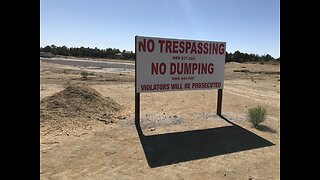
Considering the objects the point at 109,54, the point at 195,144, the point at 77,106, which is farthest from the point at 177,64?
the point at 109,54

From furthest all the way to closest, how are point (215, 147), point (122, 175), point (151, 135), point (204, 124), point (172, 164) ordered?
point (204, 124) → point (151, 135) → point (215, 147) → point (172, 164) → point (122, 175)

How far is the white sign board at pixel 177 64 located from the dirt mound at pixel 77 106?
174cm

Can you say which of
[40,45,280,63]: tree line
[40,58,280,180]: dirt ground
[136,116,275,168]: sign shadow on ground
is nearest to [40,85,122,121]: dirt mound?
[40,58,280,180]: dirt ground

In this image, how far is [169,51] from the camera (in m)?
9.60

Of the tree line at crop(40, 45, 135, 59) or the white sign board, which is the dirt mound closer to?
the white sign board

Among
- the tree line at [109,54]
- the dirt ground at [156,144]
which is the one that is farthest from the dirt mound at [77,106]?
the tree line at [109,54]

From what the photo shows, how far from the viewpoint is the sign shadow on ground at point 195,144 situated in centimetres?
646

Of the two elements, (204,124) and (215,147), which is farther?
(204,124)

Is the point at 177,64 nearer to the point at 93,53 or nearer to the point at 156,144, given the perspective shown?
the point at 156,144

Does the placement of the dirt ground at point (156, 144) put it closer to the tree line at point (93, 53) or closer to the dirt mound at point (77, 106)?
the dirt mound at point (77, 106)

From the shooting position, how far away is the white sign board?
9.19 meters

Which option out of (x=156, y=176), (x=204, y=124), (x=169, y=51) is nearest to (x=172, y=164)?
(x=156, y=176)
